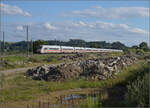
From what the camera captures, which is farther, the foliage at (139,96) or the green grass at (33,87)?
the green grass at (33,87)

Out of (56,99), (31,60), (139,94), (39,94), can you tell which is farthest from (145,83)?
(31,60)

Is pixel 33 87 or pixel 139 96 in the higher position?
pixel 139 96

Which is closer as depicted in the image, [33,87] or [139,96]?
[139,96]

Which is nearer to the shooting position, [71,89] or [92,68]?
[71,89]

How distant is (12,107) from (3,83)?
23.4 ft

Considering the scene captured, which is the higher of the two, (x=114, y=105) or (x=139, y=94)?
(x=139, y=94)

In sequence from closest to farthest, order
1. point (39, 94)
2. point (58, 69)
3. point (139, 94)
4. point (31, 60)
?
point (139, 94) → point (39, 94) → point (58, 69) → point (31, 60)

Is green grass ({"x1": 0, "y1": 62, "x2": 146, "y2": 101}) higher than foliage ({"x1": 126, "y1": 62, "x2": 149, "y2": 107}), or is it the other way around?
foliage ({"x1": 126, "y1": 62, "x2": 149, "y2": 107})

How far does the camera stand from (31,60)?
38.2m

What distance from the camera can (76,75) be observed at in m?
20.5

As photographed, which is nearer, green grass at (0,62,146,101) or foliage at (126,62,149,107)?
foliage at (126,62,149,107)

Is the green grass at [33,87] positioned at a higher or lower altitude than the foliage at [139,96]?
lower

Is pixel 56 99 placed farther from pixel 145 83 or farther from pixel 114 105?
pixel 145 83

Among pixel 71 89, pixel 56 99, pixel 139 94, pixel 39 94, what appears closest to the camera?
pixel 139 94
